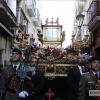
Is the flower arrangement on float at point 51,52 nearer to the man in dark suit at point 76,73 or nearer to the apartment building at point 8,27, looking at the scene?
the man in dark suit at point 76,73

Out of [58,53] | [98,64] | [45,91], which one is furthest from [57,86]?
[98,64]

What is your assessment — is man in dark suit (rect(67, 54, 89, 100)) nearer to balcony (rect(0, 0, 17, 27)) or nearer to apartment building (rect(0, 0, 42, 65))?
apartment building (rect(0, 0, 42, 65))

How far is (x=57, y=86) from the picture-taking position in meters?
7.62

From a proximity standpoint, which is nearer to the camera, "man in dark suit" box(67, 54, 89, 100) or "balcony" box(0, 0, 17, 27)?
"man in dark suit" box(67, 54, 89, 100)

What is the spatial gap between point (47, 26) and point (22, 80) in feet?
23.5

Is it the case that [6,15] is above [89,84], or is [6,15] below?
above

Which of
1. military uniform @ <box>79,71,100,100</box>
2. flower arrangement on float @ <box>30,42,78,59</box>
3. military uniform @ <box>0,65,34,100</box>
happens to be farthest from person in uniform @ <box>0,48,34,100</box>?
flower arrangement on float @ <box>30,42,78,59</box>

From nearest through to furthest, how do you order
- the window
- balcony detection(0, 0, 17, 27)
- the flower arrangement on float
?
the flower arrangement on float → the window → balcony detection(0, 0, 17, 27)

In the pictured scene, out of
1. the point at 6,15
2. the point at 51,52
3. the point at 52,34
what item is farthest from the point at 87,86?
the point at 6,15

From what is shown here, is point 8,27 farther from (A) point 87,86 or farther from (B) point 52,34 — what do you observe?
(A) point 87,86

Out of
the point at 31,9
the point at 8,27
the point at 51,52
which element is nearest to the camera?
the point at 51,52

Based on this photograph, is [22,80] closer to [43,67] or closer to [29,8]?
[43,67]

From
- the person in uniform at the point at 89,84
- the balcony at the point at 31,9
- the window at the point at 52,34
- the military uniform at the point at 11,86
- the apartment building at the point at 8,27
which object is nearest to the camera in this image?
the person in uniform at the point at 89,84

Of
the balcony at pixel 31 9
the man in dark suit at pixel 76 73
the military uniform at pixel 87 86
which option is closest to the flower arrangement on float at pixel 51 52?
the man in dark suit at pixel 76 73
